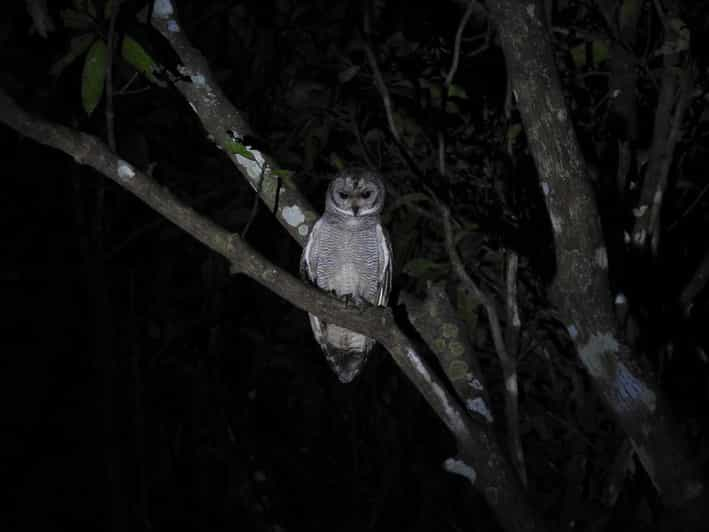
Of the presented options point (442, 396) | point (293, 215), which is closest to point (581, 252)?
point (442, 396)

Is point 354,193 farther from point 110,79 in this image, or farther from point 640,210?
point 110,79

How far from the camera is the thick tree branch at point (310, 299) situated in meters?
2.11

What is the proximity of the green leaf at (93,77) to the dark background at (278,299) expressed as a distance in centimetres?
10

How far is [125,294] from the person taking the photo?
4844 mm

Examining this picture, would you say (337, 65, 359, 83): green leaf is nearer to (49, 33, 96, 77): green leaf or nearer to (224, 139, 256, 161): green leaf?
(224, 139, 256, 161): green leaf

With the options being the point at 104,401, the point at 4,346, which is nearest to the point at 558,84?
the point at 104,401

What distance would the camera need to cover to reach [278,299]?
5.00 m

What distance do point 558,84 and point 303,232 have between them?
118 centimetres

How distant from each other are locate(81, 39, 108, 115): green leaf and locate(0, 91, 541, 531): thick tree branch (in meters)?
0.25

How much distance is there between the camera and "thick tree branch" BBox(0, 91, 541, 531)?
2.11 metres

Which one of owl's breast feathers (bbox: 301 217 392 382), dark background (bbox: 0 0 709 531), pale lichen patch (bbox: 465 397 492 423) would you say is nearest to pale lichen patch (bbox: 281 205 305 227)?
dark background (bbox: 0 0 709 531)

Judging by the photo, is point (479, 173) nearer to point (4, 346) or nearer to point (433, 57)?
point (433, 57)

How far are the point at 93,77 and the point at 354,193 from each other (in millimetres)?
1949

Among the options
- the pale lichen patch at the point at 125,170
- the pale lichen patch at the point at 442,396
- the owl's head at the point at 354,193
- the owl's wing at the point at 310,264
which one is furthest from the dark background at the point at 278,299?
the pale lichen patch at the point at 442,396
